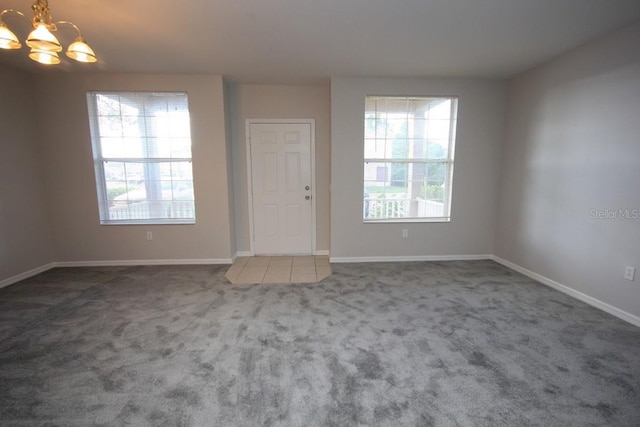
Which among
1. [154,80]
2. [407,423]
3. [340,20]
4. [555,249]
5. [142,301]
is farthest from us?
[154,80]

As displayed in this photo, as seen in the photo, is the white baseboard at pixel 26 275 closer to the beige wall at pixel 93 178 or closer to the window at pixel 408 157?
the beige wall at pixel 93 178

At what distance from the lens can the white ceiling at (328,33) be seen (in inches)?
83.3

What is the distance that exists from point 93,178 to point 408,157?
4.34 meters

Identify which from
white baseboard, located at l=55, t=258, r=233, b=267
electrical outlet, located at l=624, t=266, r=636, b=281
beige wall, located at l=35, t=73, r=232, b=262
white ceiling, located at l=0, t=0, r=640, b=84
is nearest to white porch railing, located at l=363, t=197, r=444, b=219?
white ceiling, located at l=0, t=0, r=640, b=84

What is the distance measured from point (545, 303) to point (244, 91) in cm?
446

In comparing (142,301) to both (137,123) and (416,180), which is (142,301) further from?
(416,180)

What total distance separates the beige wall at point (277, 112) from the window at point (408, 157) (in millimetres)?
638

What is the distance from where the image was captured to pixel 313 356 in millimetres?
1983

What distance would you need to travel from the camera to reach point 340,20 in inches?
90.6

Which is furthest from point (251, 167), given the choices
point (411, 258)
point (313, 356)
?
point (313, 356)

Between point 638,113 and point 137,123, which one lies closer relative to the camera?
point 638,113

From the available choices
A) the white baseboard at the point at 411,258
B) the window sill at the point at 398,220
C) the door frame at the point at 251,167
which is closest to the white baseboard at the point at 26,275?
the door frame at the point at 251,167

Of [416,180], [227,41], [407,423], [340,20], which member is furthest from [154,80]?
[407,423]

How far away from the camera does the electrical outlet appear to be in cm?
241
